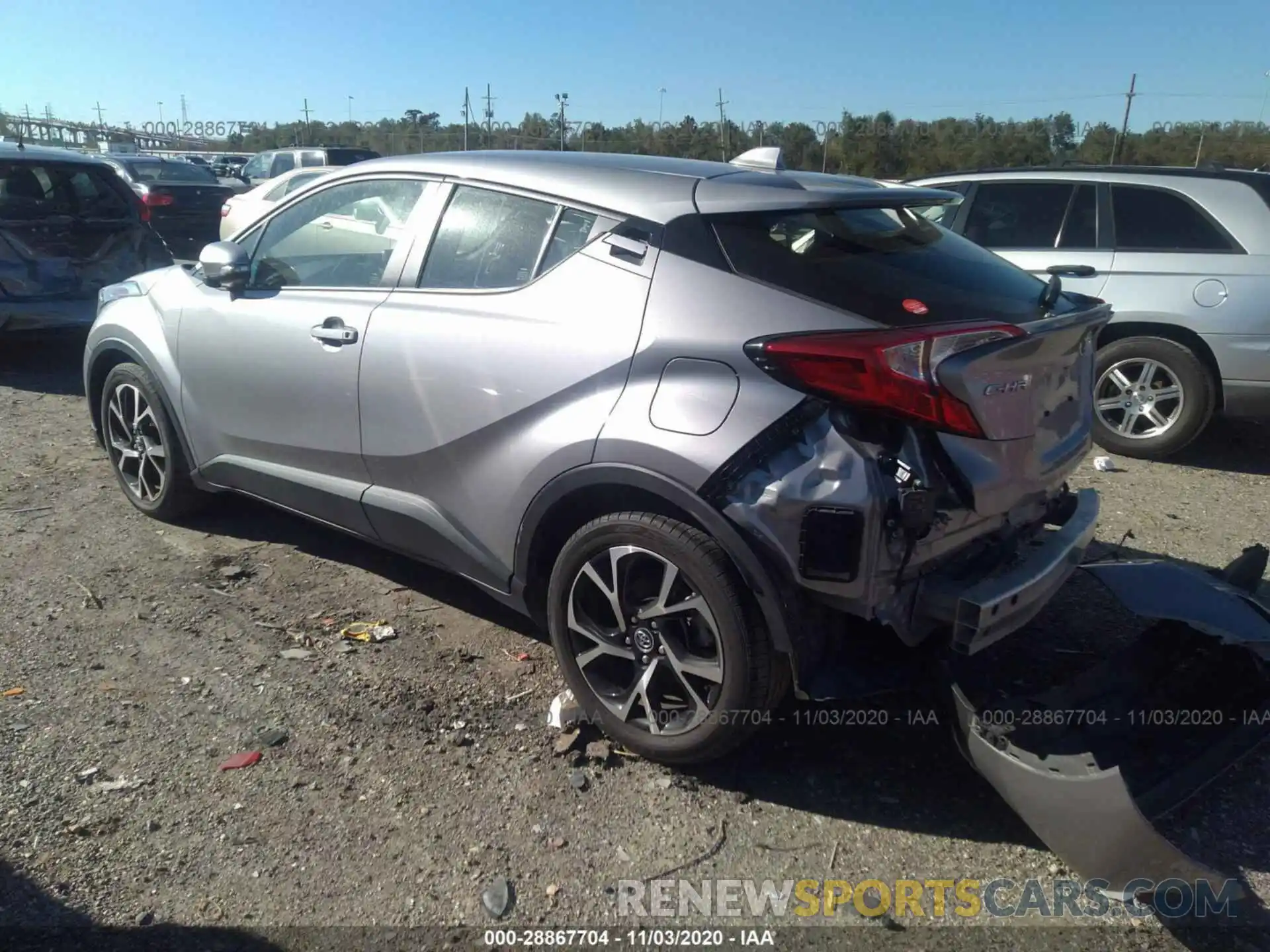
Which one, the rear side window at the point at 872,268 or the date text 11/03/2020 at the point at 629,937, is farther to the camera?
the rear side window at the point at 872,268

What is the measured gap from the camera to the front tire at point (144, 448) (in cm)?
472

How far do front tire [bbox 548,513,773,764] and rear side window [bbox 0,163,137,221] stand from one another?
23.4 ft

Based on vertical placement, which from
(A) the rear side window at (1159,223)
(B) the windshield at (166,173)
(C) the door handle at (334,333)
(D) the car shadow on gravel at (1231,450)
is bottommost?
(D) the car shadow on gravel at (1231,450)

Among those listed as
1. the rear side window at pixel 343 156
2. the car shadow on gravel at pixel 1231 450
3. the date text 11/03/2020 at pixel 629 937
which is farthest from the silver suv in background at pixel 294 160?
the date text 11/03/2020 at pixel 629 937

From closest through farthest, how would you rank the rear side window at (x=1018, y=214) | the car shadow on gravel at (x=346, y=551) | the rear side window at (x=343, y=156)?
the car shadow on gravel at (x=346, y=551), the rear side window at (x=1018, y=214), the rear side window at (x=343, y=156)

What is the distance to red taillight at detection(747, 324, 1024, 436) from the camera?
2607 mm

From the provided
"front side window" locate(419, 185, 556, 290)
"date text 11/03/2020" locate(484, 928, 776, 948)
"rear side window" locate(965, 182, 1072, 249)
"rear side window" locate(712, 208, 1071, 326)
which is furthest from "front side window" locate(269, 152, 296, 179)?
"date text 11/03/2020" locate(484, 928, 776, 948)

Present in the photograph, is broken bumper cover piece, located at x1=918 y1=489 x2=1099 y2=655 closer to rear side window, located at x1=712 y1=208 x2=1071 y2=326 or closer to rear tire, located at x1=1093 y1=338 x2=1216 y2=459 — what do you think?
rear side window, located at x1=712 y1=208 x2=1071 y2=326

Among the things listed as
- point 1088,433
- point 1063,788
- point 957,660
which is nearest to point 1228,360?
point 1088,433

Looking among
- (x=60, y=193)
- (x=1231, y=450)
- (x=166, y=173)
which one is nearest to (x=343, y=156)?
(x=166, y=173)

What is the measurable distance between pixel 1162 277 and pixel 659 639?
493 cm

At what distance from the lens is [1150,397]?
20.9 feet

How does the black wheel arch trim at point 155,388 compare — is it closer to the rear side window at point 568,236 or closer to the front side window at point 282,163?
the rear side window at point 568,236

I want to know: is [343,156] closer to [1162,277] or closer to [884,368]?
[1162,277]
